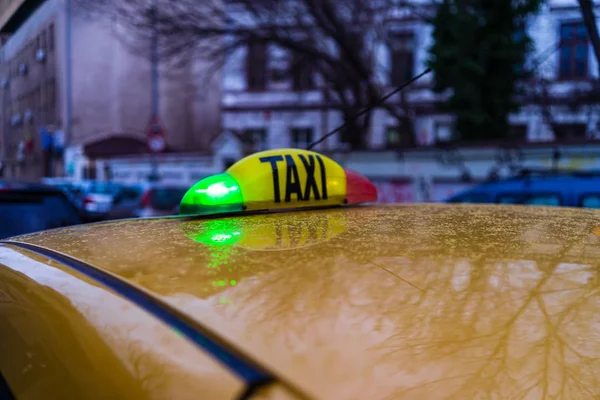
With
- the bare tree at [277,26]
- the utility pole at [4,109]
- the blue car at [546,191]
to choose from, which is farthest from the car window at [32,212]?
the bare tree at [277,26]

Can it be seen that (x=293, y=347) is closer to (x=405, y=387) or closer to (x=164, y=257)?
(x=405, y=387)

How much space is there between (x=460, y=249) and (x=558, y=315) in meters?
0.34

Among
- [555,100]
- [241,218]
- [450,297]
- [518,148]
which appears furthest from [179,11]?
[450,297]

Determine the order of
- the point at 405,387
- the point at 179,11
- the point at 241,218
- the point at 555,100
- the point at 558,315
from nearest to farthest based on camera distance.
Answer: the point at 405,387
the point at 558,315
the point at 241,218
the point at 179,11
the point at 555,100

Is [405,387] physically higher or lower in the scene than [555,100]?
lower

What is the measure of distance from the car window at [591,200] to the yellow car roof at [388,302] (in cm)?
559

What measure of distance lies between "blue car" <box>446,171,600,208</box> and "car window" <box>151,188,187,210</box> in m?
6.63

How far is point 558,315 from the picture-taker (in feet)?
3.07

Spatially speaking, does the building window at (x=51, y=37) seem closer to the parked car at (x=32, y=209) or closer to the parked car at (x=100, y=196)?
the parked car at (x=100, y=196)

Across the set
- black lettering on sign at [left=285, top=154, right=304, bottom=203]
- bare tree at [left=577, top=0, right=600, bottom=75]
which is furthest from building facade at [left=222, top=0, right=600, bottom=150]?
black lettering on sign at [left=285, top=154, right=304, bottom=203]

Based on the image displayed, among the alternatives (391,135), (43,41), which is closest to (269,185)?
(43,41)

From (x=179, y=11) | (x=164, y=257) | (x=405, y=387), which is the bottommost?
(x=405, y=387)

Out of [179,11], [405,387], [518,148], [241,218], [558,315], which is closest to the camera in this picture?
[405,387]

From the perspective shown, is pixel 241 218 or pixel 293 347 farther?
pixel 241 218
